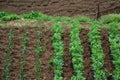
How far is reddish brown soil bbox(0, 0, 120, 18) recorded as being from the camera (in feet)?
41.0

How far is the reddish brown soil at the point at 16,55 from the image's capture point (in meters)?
9.39

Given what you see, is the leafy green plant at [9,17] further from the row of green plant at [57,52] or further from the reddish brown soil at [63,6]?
the row of green plant at [57,52]

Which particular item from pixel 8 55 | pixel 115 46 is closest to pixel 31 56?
pixel 8 55

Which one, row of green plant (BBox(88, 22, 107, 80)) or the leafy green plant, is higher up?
the leafy green plant

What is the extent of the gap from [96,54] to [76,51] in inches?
19.9

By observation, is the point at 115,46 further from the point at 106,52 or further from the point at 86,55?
the point at 86,55

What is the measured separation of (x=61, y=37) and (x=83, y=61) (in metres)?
1.10

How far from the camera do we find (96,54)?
9430mm

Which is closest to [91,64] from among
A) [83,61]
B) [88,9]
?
[83,61]

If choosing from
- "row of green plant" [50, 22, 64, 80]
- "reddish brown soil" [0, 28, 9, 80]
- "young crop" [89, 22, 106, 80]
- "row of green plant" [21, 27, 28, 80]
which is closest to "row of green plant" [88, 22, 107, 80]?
"young crop" [89, 22, 106, 80]

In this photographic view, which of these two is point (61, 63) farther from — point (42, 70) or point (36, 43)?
point (36, 43)

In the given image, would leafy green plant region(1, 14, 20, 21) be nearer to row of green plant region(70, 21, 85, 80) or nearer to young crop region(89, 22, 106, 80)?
row of green plant region(70, 21, 85, 80)

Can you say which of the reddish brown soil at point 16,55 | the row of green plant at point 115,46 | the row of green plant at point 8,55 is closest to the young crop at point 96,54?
the row of green plant at point 115,46

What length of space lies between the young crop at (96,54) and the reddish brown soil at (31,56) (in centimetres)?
146
